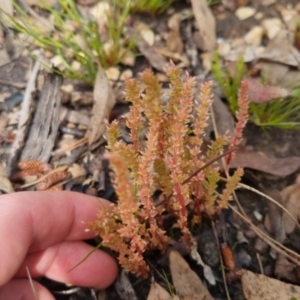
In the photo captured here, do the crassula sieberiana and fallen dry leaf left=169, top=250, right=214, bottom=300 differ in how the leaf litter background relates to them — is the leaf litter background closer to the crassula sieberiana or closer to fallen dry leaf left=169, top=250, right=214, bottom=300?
fallen dry leaf left=169, top=250, right=214, bottom=300

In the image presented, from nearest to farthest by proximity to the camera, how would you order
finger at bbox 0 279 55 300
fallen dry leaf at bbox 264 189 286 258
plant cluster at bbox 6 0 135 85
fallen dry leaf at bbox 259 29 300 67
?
1. finger at bbox 0 279 55 300
2. fallen dry leaf at bbox 264 189 286 258
3. plant cluster at bbox 6 0 135 85
4. fallen dry leaf at bbox 259 29 300 67

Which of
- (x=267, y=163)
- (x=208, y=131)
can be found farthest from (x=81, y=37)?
(x=267, y=163)

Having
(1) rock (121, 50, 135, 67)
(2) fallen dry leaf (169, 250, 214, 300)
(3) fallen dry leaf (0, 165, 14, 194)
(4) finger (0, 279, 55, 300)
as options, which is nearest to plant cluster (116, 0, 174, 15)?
(1) rock (121, 50, 135, 67)

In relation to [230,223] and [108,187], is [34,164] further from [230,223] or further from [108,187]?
[230,223]

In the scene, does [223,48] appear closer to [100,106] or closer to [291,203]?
[100,106]

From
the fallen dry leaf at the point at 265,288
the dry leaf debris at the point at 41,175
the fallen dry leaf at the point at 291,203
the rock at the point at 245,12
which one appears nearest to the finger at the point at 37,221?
the dry leaf debris at the point at 41,175

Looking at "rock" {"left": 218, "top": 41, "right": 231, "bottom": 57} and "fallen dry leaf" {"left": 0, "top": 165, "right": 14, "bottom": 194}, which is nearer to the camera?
"fallen dry leaf" {"left": 0, "top": 165, "right": 14, "bottom": 194}

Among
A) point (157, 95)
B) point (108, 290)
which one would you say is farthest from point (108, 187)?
point (157, 95)
